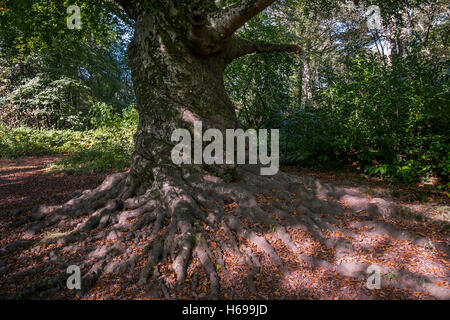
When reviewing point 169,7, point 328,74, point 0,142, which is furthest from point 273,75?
point 0,142

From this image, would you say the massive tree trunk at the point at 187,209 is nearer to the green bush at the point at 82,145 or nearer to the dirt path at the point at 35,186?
the dirt path at the point at 35,186

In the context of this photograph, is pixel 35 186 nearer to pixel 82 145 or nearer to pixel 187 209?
pixel 187 209

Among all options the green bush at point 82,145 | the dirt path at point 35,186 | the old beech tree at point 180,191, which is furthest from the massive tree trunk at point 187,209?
the green bush at point 82,145

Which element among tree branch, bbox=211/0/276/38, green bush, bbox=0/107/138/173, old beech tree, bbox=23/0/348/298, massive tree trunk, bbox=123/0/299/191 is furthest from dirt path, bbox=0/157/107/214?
tree branch, bbox=211/0/276/38

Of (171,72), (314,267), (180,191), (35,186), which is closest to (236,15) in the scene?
(171,72)

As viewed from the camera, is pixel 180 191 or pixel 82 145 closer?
pixel 180 191

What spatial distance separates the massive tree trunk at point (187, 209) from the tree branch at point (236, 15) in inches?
0.5

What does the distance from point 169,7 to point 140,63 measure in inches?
34.9

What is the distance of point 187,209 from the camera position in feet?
9.41

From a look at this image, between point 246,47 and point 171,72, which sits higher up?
point 246,47

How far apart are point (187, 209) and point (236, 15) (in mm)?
2516

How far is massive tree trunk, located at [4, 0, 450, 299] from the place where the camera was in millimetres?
2432

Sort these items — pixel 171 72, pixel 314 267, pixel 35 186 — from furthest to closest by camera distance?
pixel 35 186, pixel 171 72, pixel 314 267

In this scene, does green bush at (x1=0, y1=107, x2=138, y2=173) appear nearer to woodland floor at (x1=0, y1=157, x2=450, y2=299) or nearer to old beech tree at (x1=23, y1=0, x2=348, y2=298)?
old beech tree at (x1=23, y1=0, x2=348, y2=298)
